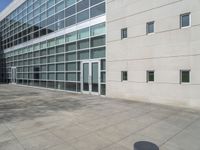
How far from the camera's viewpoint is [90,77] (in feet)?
41.0

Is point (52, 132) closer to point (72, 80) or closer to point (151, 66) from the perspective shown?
point (151, 66)

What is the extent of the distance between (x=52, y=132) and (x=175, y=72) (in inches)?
242

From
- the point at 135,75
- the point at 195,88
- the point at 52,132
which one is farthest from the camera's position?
A: the point at 135,75

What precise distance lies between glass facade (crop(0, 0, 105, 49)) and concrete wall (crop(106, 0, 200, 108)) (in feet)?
8.08

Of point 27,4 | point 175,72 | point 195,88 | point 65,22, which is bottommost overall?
point 195,88

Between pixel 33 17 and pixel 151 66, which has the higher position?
pixel 33 17

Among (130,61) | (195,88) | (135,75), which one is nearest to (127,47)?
(130,61)

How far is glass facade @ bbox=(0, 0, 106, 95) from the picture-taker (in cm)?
1234

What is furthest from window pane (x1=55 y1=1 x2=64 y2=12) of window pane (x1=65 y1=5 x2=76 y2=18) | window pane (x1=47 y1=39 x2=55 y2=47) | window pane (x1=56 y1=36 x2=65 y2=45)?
window pane (x1=47 y1=39 x2=55 y2=47)

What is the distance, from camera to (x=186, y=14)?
26.1 ft

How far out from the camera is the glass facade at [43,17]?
12970 millimetres

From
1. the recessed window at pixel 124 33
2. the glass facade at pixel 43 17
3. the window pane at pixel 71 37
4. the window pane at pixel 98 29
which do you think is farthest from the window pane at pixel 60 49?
the recessed window at pixel 124 33

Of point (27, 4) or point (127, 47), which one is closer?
point (127, 47)

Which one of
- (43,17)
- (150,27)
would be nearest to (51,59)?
(43,17)
